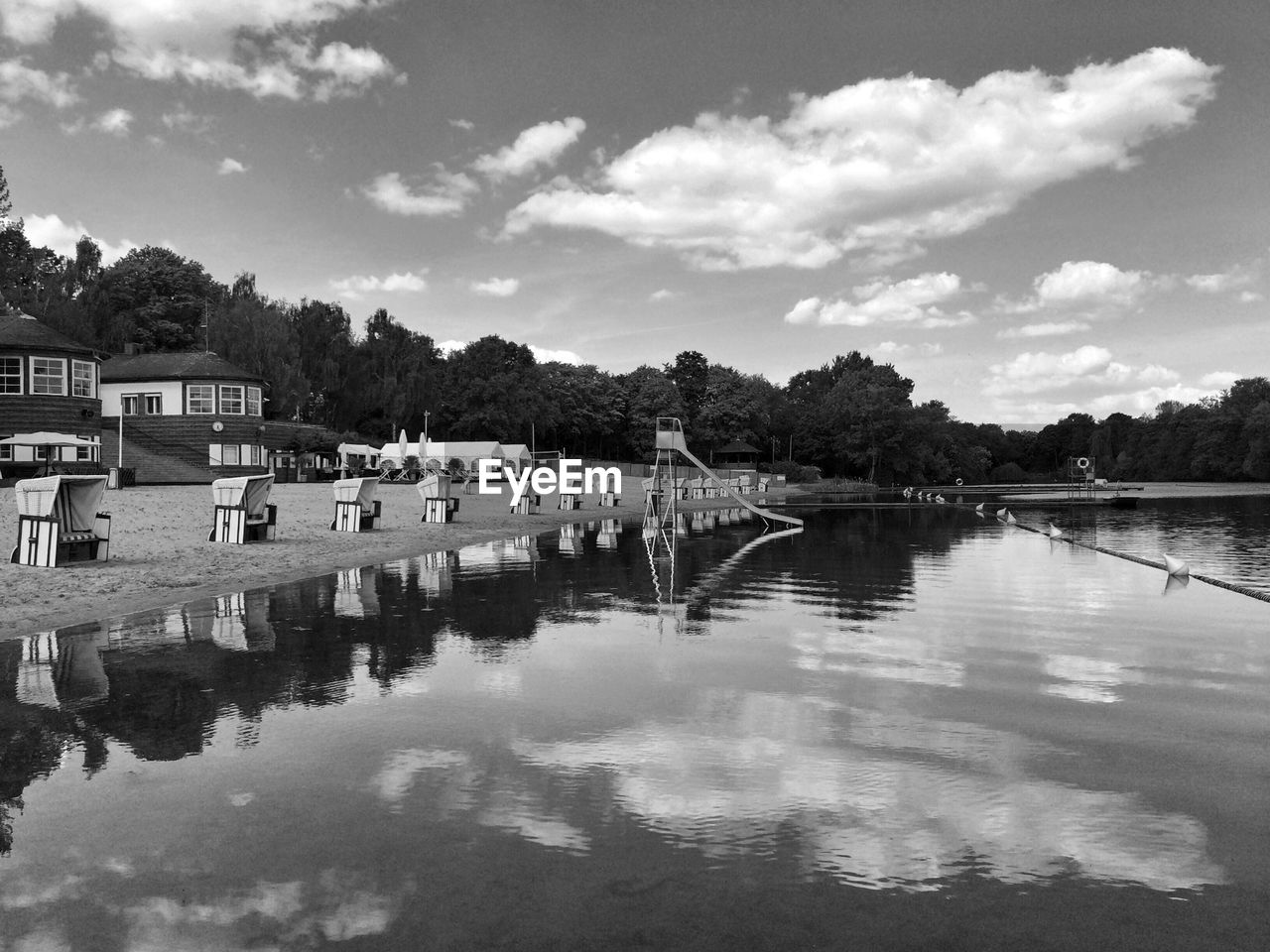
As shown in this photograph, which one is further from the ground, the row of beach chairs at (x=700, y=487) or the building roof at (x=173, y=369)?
the building roof at (x=173, y=369)

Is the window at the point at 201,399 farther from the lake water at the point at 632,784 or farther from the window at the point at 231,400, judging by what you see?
the lake water at the point at 632,784

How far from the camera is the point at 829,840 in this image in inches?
168

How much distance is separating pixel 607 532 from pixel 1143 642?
18139 millimetres

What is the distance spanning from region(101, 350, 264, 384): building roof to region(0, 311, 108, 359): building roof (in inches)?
316

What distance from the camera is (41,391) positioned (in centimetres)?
4762

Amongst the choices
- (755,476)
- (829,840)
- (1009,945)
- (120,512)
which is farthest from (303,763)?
(755,476)

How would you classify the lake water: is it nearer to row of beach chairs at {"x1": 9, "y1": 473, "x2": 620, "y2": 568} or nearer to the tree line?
row of beach chairs at {"x1": 9, "y1": 473, "x2": 620, "y2": 568}

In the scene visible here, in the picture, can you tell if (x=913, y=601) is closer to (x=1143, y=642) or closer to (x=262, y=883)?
(x=1143, y=642)

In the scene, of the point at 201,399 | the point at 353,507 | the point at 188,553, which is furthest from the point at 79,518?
the point at 201,399

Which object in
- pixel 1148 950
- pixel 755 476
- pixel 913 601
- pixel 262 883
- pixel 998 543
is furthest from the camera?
pixel 755 476

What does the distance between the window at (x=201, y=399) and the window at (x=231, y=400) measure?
0.53 meters

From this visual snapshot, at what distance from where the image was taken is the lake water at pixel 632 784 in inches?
141
